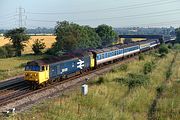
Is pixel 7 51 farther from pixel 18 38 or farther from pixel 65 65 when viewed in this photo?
pixel 65 65

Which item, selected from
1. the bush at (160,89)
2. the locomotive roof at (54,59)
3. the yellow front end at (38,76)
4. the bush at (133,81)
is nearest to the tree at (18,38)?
the locomotive roof at (54,59)

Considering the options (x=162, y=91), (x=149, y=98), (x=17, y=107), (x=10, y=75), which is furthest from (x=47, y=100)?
(x=10, y=75)

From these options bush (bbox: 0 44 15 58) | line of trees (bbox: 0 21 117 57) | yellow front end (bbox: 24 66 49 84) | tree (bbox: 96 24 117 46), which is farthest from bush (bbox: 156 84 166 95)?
tree (bbox: 96 24 117 46)

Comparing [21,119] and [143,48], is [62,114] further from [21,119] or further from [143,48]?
[143,48]

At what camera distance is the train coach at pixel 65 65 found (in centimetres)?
3055

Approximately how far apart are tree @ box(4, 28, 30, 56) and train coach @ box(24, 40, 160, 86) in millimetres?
36761

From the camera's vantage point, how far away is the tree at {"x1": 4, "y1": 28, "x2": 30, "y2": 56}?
87.3 metres

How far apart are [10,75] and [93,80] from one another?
11.9m

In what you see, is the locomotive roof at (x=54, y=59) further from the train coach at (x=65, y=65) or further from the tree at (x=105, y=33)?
the tree at (x=105, y=33)

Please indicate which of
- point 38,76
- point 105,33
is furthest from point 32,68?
point 105,33

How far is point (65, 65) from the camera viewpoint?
35625mm

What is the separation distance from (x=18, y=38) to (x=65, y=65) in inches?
2151

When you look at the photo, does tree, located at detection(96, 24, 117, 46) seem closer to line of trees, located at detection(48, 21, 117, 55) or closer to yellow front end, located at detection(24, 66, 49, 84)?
line of trees, located at detection(48, 21, 117, 55)

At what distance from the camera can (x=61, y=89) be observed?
103ft
